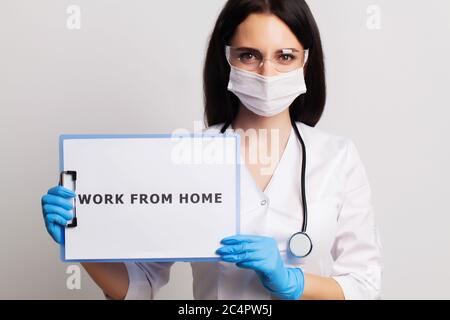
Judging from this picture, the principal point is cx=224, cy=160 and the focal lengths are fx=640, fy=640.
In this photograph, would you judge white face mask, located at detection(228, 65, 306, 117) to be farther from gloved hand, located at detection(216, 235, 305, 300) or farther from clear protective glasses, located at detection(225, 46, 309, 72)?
gloved hand, located at detection(216, 235, 305, 300)

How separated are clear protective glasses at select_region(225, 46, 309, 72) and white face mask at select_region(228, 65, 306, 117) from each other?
13 millimetres

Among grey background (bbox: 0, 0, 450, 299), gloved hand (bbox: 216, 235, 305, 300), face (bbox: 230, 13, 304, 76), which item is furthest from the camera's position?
grey background (bbox: 0, 0, 450, 299)

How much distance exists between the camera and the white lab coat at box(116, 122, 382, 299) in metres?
1.39

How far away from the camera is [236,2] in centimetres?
142

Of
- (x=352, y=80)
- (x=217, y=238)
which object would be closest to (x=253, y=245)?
(x=217, y=238)

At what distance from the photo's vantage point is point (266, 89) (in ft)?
4.53

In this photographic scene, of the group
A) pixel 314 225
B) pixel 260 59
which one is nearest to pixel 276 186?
pixel 314 225

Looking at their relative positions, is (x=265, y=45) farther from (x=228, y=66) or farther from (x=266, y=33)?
(x=228, y=66)

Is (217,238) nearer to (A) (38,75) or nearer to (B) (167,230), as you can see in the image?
(B) (167,230)

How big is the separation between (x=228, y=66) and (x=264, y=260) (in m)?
0.48

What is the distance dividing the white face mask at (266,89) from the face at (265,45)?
0.05ft

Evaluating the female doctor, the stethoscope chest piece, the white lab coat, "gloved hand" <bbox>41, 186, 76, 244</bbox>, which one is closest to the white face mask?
the female doctor

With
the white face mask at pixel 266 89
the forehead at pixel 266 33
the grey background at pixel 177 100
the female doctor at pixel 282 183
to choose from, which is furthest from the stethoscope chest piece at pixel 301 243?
the grey background at pixel 177 100

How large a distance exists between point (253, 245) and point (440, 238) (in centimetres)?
97
